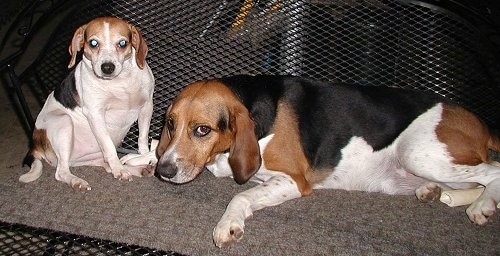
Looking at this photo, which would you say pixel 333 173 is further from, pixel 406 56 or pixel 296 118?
pixel 406 56

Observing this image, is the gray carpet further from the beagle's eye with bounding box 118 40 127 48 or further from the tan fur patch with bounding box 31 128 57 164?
the beagle's eye with bounding box 118 40 127 48

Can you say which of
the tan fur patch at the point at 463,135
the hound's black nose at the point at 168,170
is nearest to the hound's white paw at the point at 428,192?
the tan fur patch at the point at 463,135

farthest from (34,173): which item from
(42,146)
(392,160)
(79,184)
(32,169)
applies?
(392,160)

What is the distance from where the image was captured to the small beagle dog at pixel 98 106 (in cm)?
267

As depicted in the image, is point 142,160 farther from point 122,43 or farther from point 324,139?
point 324,139

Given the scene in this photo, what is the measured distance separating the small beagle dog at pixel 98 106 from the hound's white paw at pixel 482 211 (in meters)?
1.70

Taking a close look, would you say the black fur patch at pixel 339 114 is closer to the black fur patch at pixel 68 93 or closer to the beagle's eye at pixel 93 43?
the beagle's eye at pixel 93 43

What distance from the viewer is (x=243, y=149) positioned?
232 cm

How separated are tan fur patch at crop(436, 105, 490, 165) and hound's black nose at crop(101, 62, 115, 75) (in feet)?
5.64

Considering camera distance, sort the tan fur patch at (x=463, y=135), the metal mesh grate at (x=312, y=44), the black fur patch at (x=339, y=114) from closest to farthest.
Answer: the tan fur patch at (x=463, y=135) < the black fur patch at (x=339, y=114) < the metal mesh grate at (x=312, y=44)

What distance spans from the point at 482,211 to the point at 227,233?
3.98 feet

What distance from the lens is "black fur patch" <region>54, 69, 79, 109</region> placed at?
2887 mm

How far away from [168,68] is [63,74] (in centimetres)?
74

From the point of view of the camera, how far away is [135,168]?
2.85 meters
